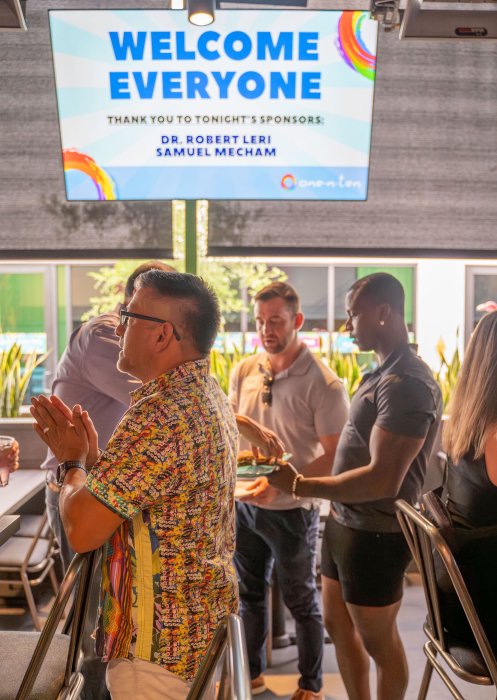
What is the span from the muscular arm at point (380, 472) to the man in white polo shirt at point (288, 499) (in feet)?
1.06

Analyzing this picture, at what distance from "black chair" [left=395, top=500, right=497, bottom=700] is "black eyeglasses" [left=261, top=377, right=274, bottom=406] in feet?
2.90

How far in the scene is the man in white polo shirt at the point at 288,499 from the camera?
2.19 meters

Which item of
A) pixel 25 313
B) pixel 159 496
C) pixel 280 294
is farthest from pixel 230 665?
pixel 25 313

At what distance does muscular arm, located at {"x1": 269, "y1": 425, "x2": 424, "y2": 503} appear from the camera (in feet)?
5.88

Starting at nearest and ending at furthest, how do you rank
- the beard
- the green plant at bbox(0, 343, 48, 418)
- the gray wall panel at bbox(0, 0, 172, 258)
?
the beard, the gray wall panel at bbox(0, 0, 172, 258), the green plant at bbox(0, 343, 48, 418)

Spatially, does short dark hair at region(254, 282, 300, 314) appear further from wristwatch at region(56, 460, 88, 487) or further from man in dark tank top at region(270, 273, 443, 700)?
wristwatch at region(56, 460, 88, 487)

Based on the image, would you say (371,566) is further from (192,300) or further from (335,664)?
(192,300)

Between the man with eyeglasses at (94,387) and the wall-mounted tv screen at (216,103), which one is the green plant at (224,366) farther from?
the man with eyeglasses at (94,387)

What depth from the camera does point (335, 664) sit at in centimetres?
248

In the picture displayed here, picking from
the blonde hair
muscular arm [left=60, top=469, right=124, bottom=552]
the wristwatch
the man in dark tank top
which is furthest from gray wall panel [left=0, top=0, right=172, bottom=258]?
muscular arm [left=60, top=469, right=124, bottom=552]

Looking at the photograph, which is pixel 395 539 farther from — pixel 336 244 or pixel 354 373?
pixel 336 244

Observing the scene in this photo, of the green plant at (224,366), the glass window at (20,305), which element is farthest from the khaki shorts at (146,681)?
the glass window at (20,305)

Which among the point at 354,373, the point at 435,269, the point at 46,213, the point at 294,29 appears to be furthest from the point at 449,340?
the point at 46,213

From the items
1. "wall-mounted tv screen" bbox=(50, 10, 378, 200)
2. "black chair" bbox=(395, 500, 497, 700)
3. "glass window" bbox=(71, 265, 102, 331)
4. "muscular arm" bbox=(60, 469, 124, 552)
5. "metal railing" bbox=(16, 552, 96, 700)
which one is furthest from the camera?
"glass window" bbox=(71, 265, 102, 331)
